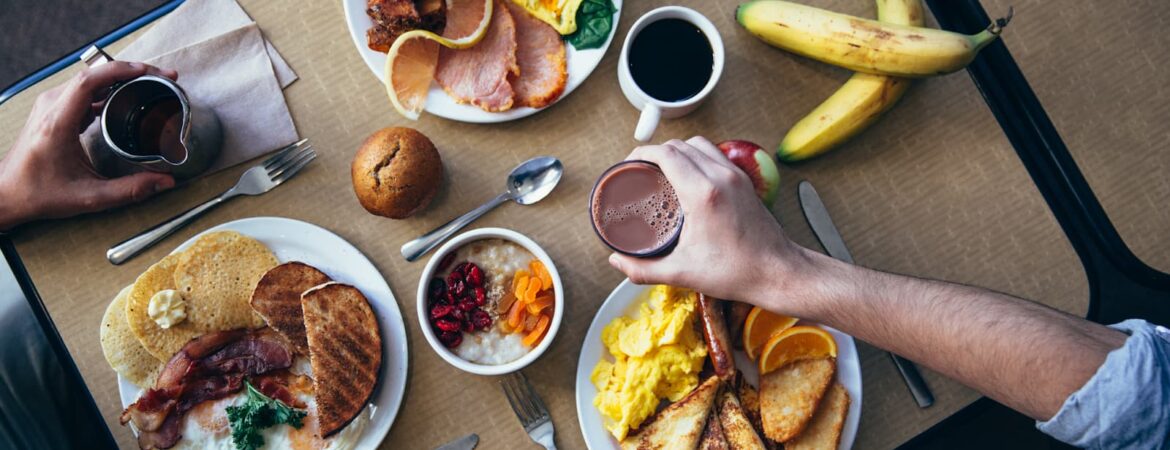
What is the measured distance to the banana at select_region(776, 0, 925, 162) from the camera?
179cm

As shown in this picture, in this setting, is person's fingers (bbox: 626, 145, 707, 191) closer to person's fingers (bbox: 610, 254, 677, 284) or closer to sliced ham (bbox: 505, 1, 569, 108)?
person's fingers (bbox: 610, 254, 677, 284)

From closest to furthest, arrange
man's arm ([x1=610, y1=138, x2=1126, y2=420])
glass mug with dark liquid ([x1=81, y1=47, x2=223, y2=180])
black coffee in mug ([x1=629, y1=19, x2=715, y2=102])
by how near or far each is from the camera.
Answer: man's arm ([x1=610, y1=138, x2=1126, y2=420])
glass mug with dark liquid ([x1=81, y1=47, x2=223, y2=180])
black coffee in mug ([x1=629, y1=19, x2=715, y2=102])

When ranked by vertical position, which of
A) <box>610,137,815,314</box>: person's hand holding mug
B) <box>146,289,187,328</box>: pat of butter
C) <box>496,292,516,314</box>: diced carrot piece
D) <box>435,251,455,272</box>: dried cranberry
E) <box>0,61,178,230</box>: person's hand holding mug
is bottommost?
<box>610,137,815,314</box>: person's hand holding mug

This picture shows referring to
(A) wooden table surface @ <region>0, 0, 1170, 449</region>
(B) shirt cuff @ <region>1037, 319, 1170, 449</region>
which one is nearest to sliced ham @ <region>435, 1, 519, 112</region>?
(A) wooden table surface @ <region>0, 0, 1170, 449</region>

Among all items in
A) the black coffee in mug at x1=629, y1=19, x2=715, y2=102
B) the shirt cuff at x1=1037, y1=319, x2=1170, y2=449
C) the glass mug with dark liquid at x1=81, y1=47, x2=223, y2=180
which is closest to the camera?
the shirt cuff at x1=1037, y1=319, x2=1170, y2=449

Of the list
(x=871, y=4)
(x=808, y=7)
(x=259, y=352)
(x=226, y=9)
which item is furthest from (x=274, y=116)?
(x=871, y=4)

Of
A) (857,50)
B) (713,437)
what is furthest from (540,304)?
(857,50)

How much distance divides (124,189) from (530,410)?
114cm

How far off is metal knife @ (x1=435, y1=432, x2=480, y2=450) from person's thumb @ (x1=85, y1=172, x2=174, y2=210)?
96 centimetres

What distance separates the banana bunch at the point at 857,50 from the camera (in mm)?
1707

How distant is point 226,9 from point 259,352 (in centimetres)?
89

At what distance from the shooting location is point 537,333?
5.79ft

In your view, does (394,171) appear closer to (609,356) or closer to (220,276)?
(220,276)

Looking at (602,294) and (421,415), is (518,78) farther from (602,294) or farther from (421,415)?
(421,415)
